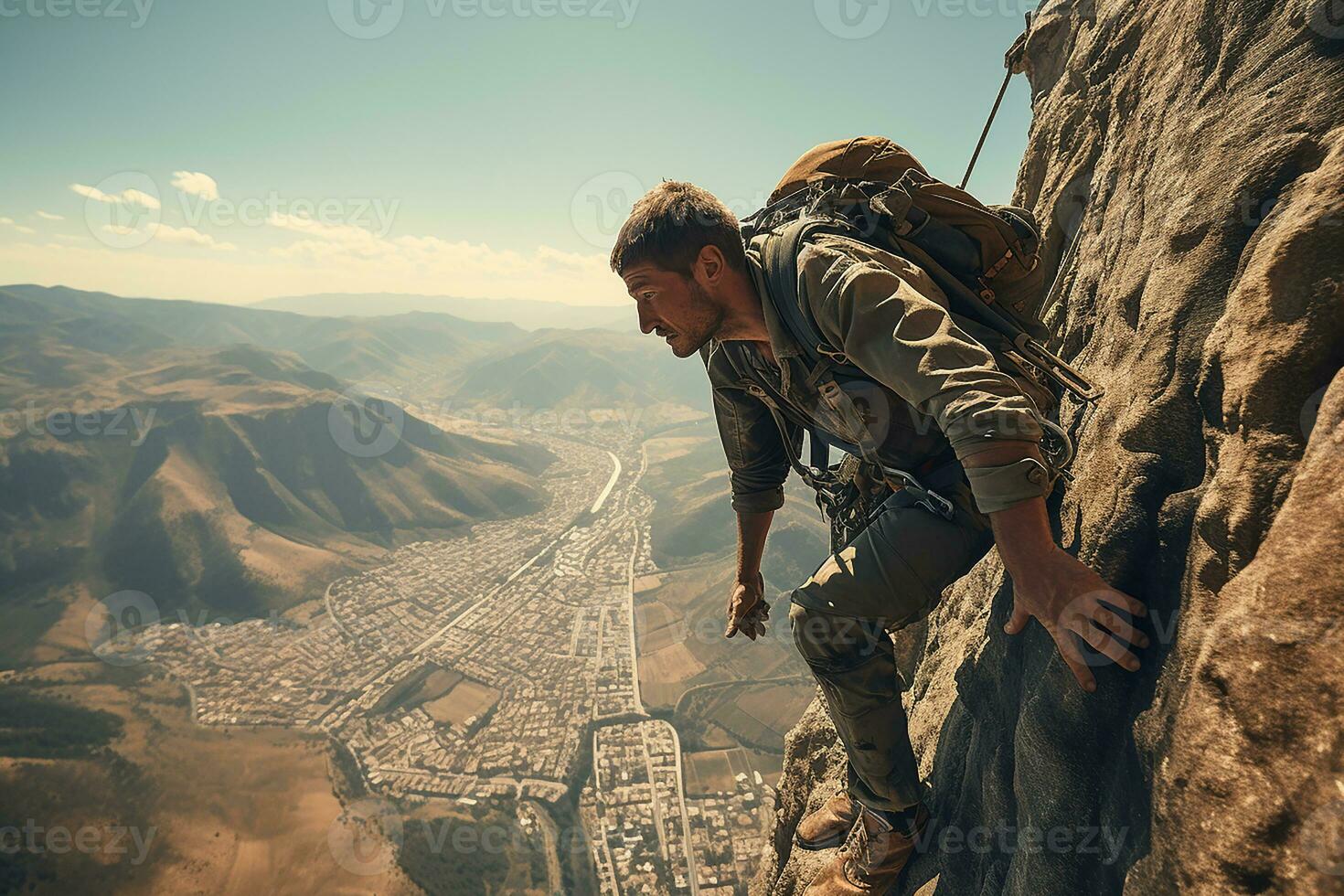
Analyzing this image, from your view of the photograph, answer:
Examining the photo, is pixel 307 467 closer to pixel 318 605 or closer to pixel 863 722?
pixel 318 605

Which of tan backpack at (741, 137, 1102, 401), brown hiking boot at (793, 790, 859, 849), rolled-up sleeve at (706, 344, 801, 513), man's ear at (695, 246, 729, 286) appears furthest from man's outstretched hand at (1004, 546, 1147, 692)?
brown hiking boot at (793, 790, 859, 849)

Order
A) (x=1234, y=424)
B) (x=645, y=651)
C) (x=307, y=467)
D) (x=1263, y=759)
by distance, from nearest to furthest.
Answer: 1. (x=1263, y=759)
2. (x=1234, y=424)
3. (x=645, y=651)
4. (x=307, y=467)

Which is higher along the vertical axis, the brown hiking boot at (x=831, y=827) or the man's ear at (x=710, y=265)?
the man's ear at (x=710, y=265)

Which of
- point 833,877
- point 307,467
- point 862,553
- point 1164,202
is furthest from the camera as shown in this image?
point 307,467

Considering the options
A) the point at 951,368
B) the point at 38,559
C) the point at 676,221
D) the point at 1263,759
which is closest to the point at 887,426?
the point at 951,368

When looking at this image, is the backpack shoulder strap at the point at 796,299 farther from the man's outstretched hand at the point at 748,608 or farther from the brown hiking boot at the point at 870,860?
the brown hiking boot at the point at 870,860

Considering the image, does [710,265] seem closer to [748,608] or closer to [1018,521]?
[1018,521]

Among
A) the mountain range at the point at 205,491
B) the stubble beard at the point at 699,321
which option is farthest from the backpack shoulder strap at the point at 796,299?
the mountain range at the point at 205,491
